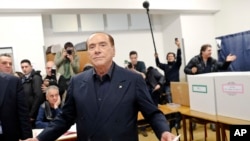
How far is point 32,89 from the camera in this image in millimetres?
3684

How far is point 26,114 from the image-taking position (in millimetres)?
2420

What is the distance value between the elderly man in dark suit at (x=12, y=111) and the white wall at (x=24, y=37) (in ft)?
8.01

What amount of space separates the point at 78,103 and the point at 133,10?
4.24 metres

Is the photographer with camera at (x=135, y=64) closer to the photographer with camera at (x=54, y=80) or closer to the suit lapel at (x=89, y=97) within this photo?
the photographer with camera at (x=54, y=80)

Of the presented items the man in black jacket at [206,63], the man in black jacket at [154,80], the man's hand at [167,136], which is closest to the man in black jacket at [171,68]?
the man in black jacket at [154,80]

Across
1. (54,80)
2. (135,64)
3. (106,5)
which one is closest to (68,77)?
(54,80)

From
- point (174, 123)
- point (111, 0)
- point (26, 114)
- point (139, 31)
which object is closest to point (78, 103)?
point (26, 114)

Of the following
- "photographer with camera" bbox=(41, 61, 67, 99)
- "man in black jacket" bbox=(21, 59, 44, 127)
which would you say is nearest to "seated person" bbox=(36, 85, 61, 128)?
"man in black jacket" bbox=(21, 59, 44, 127)

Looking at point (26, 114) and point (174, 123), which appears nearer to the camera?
point (26, 114)

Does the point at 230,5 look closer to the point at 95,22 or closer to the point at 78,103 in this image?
the point at 95,22

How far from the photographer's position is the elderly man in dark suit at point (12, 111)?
227cm

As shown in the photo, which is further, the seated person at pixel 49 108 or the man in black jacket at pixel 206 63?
the man in black jacket at pixel 206 63

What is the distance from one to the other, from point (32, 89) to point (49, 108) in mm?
589

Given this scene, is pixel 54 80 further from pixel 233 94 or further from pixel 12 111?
pixel 233 94
